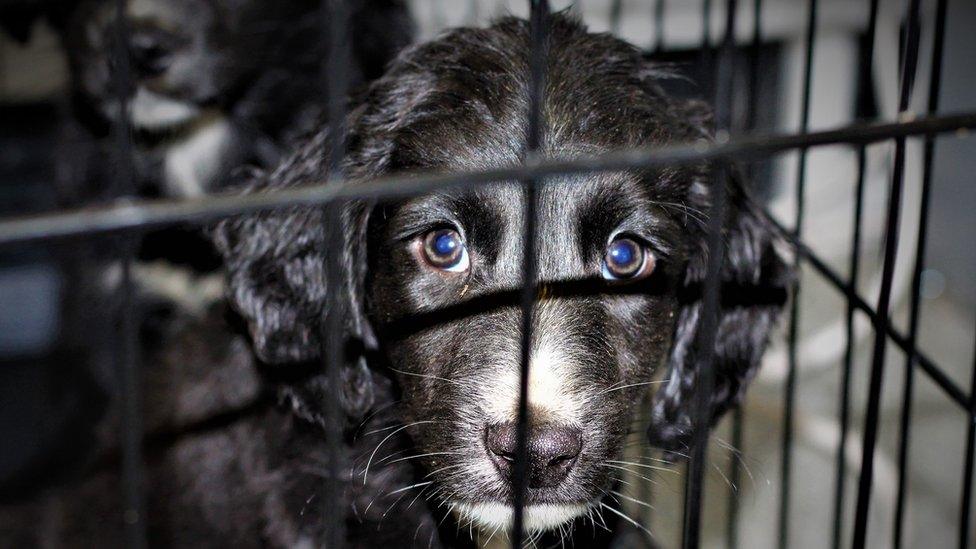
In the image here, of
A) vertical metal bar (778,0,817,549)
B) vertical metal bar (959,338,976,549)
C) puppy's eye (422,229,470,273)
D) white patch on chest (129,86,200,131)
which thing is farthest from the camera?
white patch on chest (129,86,200,131)

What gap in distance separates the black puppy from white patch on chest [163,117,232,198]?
1.15 metres

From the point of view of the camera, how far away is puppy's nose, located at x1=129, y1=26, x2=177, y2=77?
266 centimetres

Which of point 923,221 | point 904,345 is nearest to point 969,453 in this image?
point 904,345

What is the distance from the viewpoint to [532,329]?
150 centimetres

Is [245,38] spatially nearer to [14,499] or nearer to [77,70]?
[77,70]

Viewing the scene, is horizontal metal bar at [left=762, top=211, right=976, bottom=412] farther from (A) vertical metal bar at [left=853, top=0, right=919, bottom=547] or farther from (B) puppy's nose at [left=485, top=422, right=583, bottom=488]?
(B) puppy's nose at [left=485, top=422, right=583, bottom=488]

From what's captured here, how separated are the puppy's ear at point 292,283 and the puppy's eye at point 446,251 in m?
0.13

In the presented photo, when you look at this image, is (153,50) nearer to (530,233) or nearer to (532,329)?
(532,329)

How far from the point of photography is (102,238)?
85 cm

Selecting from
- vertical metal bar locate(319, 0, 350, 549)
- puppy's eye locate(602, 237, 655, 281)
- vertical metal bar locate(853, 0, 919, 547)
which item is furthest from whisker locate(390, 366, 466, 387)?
vertical metal bar locate(853, 0, 919, 547)

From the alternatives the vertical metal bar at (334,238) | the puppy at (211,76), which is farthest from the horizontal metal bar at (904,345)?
the puppy at (211,76)

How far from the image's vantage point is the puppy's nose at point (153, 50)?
8.72 ft

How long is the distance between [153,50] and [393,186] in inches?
78.3

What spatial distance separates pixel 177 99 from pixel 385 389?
1.42 m
